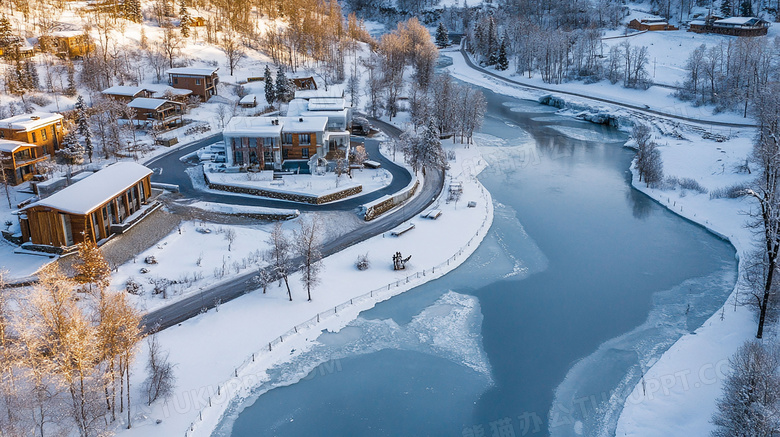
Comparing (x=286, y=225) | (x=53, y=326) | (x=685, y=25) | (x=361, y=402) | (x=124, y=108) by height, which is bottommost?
(x=361, y=402)

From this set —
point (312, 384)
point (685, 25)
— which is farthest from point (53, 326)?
point (685, 25)

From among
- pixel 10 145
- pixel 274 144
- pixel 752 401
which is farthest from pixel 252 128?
pixel 752 401

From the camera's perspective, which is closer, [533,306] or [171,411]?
[171,411]

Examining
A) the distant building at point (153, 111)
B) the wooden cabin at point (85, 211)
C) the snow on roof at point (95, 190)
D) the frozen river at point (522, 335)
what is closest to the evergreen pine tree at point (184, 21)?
the distant building at point (153, 111)

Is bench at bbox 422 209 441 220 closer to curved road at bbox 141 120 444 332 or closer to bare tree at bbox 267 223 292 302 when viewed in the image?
curved road at bbox 141 120 444 332

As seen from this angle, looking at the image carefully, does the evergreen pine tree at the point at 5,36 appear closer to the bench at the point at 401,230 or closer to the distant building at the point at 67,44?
the distant building at the point at 67,44

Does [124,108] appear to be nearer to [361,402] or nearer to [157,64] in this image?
[157,64]
